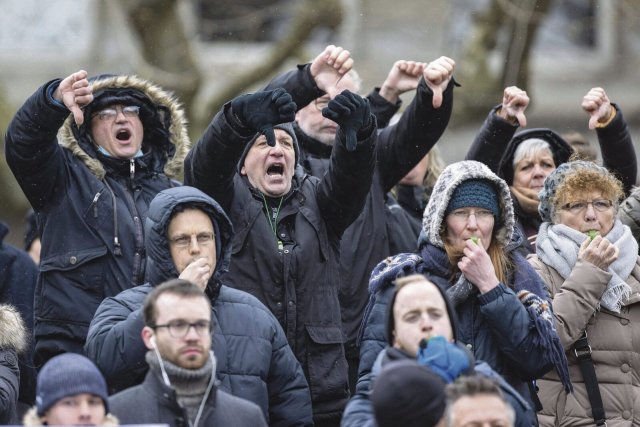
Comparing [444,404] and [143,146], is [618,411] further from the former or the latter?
[143,146]

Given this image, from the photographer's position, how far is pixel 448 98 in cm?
930

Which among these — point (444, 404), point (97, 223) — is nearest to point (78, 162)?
point (97, 223)

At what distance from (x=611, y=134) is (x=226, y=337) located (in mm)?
3005

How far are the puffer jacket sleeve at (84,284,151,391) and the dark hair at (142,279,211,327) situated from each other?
0.16 m

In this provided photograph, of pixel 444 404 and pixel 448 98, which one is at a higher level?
pixel 448 98

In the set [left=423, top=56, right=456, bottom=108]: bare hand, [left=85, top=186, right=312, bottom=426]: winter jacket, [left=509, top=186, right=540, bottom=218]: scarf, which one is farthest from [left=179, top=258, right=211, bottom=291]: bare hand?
[left=509, top=186, right=540, bottom=218]: scarf

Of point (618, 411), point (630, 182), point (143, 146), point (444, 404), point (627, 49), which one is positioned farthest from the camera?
point (627, 49)

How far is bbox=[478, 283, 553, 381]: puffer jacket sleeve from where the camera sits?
8.01 metres

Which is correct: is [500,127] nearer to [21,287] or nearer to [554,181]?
[554,181]

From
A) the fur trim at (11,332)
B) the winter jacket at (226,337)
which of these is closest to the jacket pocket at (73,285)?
the fur trim at (11,332)

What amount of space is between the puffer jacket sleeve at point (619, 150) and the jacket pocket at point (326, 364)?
6.93ft

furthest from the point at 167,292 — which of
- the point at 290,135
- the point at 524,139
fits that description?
the point at 524,139

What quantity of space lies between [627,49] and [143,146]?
38.7 ft

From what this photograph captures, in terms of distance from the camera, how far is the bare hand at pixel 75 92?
27.7 ft
